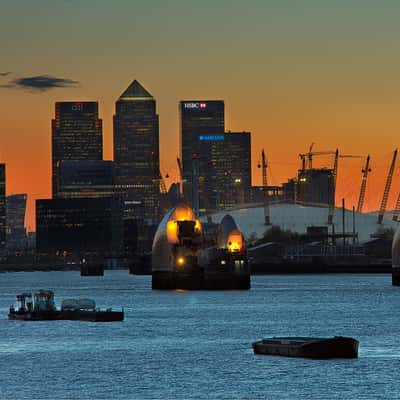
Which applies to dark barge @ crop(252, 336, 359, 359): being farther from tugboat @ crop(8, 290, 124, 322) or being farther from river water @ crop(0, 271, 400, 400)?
tugboat @ crop(8, 290, 124, 322)

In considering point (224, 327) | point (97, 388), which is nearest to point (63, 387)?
point (97, 388)

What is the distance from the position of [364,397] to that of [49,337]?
1774 inches

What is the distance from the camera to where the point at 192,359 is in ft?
334

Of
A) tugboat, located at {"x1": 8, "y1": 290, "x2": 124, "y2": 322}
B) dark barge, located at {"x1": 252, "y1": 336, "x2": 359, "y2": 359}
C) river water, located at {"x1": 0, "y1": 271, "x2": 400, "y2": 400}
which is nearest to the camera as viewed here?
river water, located at {"x1": 0, "y1": 271, "x2": 400, "y2": 400}

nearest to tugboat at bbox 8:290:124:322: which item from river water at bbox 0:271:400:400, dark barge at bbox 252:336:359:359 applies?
river water at bbox 0:271:400:400

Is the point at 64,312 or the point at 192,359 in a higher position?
the point at 64,312

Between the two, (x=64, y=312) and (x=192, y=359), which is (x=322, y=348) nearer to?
(x=192, y=359)

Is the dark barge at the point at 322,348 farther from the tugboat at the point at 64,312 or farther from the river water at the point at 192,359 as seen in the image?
the tugboat at the point at 64,312

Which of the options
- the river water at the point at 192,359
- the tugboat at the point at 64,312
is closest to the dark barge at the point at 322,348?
the river water at the point at 192,359

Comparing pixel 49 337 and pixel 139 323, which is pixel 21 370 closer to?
pixel 49 337

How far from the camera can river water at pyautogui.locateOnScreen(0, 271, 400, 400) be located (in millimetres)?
84312

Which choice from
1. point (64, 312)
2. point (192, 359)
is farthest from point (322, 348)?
point (64, 312)

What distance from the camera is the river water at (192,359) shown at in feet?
277

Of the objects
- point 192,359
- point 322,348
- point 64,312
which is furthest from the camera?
point 64,312
